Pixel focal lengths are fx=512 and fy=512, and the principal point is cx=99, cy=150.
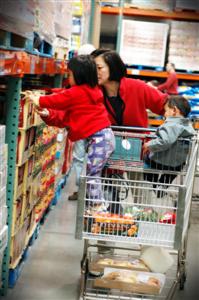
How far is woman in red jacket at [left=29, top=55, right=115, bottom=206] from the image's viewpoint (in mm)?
3422

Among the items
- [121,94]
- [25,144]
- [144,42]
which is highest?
[144,42]

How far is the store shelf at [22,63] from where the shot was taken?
8.41 ft

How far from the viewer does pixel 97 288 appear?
11.3 feet

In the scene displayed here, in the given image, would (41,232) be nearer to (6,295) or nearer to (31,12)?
(6,295)

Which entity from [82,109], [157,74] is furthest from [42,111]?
[157,74]

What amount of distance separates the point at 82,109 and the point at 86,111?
31 millimetres

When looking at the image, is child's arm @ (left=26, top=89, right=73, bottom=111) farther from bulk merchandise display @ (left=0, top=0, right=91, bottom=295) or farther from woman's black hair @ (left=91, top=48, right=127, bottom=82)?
woman's black hair @ (left=91, top=48, right=127, bottom=82)

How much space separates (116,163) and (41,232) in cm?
152

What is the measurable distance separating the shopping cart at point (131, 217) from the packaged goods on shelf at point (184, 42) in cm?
522

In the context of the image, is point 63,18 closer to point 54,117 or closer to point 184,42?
point 54,117

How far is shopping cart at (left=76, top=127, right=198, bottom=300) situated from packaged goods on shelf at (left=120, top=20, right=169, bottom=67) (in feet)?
17.1

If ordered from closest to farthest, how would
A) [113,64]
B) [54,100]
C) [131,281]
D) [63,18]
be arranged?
1. [131,281]
2. [54,100]
3. [113,64]
4. [63,18]

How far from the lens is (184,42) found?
28.1 feet

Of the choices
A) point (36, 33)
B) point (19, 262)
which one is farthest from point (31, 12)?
point (19, 262)
